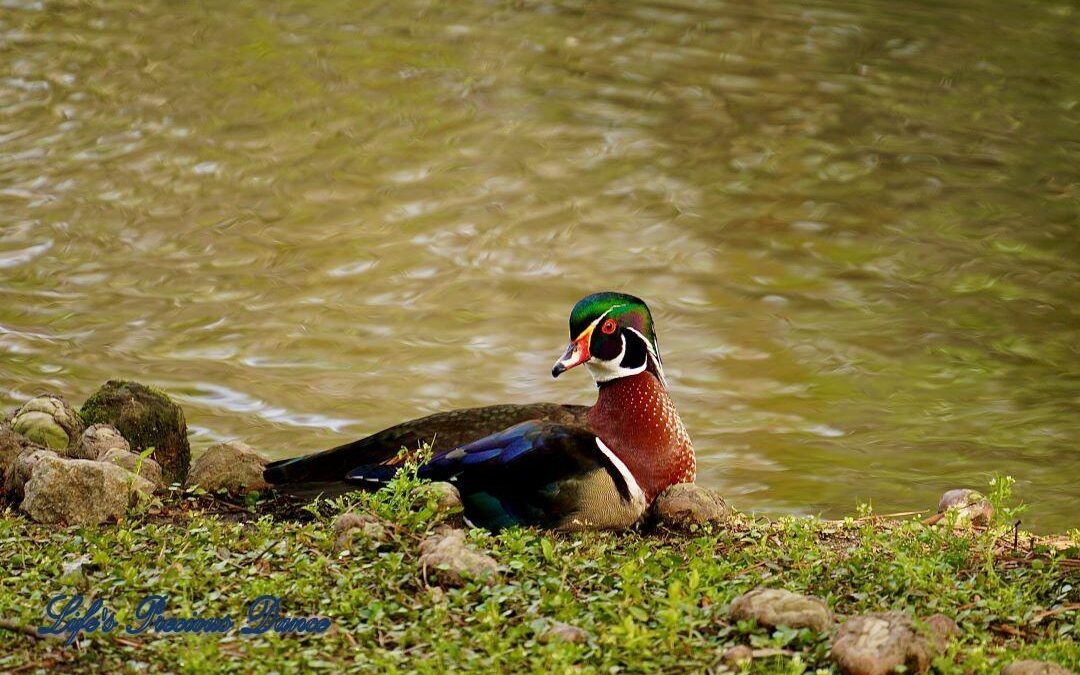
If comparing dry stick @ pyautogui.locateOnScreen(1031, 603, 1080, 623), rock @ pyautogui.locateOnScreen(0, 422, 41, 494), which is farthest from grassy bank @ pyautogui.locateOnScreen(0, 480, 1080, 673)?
rock @ pyautogui.locateOnScreen(0, 422, 41, 494)

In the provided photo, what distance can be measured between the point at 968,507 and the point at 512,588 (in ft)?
7.01

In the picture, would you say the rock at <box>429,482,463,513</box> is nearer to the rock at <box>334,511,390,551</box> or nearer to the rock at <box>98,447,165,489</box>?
the rock at <box>334,511,390,551</box>

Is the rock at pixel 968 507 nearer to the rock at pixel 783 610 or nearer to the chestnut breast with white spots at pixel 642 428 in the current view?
the chestnut breast with white spots at pixel 642 428

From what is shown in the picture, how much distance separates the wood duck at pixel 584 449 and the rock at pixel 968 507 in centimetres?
104

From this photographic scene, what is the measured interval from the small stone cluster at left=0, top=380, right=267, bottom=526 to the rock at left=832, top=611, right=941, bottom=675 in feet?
8.30

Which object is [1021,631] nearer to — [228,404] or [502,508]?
[502,508]

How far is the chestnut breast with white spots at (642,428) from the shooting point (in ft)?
16.4

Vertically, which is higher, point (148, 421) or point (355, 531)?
point (148, 421)

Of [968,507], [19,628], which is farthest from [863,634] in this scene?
[19,628]

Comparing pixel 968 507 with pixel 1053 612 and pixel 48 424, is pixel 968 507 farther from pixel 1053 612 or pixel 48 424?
pixel 48 424

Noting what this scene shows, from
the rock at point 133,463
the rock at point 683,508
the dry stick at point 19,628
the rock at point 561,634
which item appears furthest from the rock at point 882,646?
the rock at point 133,463

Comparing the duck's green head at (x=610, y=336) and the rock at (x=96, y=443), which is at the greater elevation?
the duck's green head at (x=610, y=336)

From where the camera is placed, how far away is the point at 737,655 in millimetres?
3803

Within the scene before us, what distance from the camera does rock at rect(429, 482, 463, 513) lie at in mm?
4840
